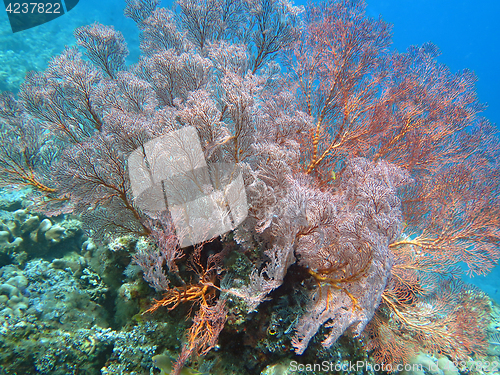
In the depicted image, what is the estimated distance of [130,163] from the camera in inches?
105

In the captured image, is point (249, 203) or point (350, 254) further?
point (249, 203)

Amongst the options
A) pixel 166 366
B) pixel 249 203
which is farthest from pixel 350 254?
pixel 166 366

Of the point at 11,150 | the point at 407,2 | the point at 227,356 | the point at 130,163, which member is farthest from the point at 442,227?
the point at 407,2

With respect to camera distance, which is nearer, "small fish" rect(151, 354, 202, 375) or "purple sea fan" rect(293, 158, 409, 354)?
"purple sea fan" rect(293, 158, 409, 354)

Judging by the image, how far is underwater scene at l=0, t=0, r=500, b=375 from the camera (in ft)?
7.97

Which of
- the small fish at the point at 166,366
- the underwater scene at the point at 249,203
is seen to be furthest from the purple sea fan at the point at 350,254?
the small fish at the point at 166,366

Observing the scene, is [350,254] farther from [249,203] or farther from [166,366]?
[166,366]

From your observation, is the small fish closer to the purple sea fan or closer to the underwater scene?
the underwater scene

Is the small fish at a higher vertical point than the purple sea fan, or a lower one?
lower

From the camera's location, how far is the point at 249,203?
110 inches

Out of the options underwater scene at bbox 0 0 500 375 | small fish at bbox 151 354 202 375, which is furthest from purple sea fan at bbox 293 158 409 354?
small fish at bbox 151 354 202 375

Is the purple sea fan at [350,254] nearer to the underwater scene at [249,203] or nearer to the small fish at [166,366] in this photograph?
the underwater scene at [249,203]

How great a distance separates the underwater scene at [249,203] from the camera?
2.43 meters

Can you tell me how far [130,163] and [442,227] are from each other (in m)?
4.46
